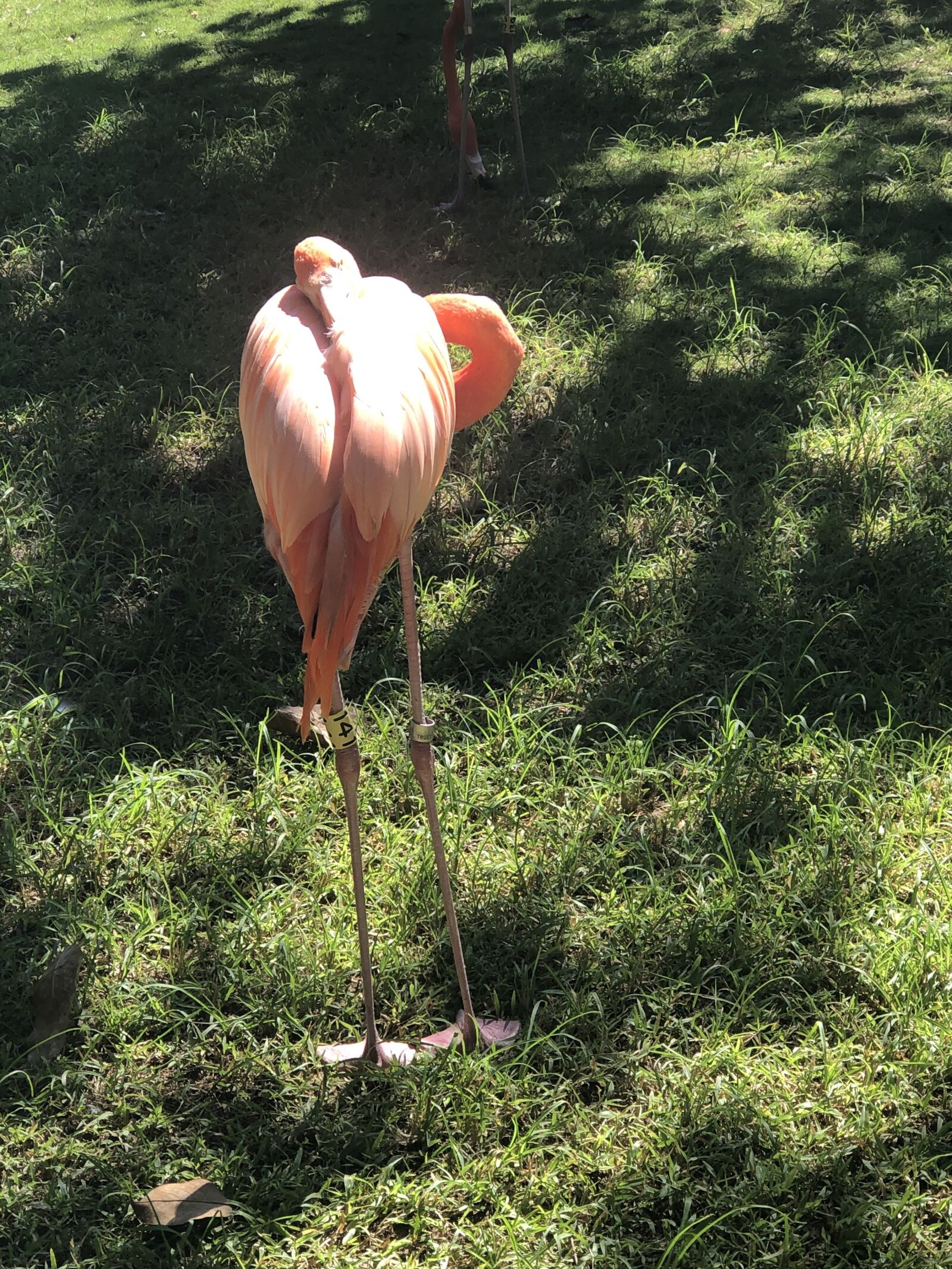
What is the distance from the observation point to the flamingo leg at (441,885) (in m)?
2.26

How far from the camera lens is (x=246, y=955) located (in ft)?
8.12

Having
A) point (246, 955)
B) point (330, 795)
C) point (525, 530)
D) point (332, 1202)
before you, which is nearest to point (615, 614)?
point (525, 530)

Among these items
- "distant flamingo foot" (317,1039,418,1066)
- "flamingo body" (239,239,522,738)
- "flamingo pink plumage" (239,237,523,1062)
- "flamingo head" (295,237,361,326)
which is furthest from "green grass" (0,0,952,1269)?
"flamingo head" (295,237,361,326)

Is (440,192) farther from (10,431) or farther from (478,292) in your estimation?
(10,431)

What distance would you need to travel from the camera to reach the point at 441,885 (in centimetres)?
228

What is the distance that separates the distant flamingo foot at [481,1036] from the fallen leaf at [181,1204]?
502 mm

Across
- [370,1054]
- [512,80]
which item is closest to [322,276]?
[370,1054]

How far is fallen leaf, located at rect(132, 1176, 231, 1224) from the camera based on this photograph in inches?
78.6

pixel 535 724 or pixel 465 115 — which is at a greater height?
pixel 465 115

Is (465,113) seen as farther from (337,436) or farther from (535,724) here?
(337,436)

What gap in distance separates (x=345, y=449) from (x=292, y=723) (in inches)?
53.1

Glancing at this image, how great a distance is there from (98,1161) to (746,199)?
15.7 feet

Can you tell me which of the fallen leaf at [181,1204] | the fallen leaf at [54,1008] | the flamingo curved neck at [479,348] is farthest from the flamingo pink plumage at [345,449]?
the fallen leaf at [54,1008]

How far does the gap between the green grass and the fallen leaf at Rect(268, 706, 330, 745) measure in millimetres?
74
